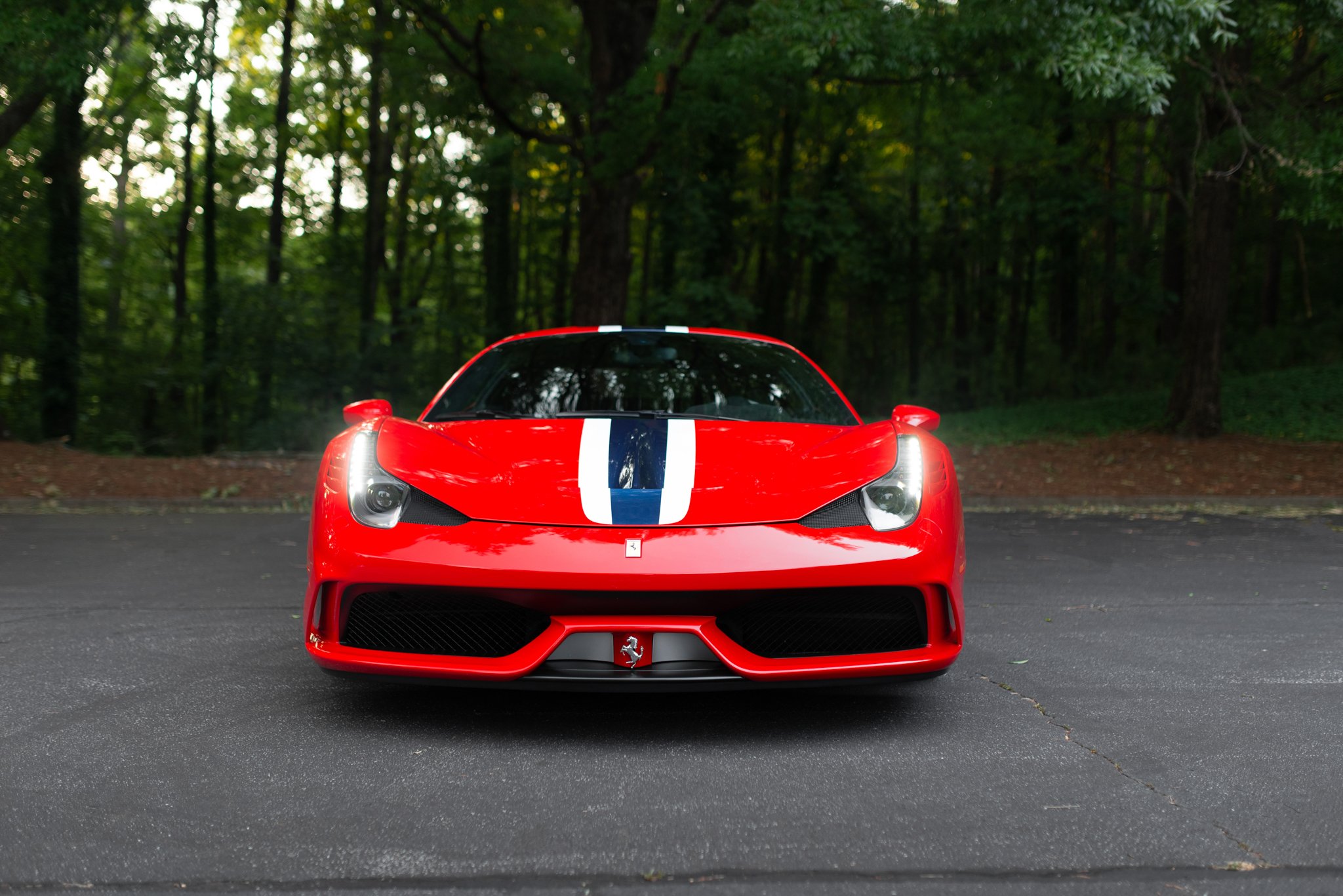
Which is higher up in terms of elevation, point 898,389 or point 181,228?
point 181,228

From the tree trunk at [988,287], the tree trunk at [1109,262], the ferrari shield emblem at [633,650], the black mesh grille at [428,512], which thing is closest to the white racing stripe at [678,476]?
the ferrari shield emblem at [633,650]

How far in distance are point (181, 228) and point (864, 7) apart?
73.6ft

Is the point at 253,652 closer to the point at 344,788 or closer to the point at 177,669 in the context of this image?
the point at 177,669

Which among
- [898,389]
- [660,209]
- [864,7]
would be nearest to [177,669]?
[864,7]

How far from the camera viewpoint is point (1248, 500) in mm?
10922

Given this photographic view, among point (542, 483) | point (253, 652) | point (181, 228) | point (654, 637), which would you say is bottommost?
point (253, 652)

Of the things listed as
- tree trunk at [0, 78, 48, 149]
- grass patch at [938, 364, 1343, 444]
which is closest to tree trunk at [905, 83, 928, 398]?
grass patch at [938, 364, 1343, 444]

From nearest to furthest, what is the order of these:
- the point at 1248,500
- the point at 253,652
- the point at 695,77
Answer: the point at 253,652, the point at 1248,500, the point at 695,77

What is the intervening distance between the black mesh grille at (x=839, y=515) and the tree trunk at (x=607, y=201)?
11108 mm

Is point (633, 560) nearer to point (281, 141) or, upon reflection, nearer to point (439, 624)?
point (439, 624)

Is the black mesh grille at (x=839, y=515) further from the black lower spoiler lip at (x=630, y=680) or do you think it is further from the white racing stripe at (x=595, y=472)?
the white racing stripe at (x=595, y=472)

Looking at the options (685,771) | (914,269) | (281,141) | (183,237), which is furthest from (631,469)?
(183,237)

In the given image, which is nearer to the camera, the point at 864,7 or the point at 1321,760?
the point at 1321,760

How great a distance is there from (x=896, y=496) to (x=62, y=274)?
19.7 meters
